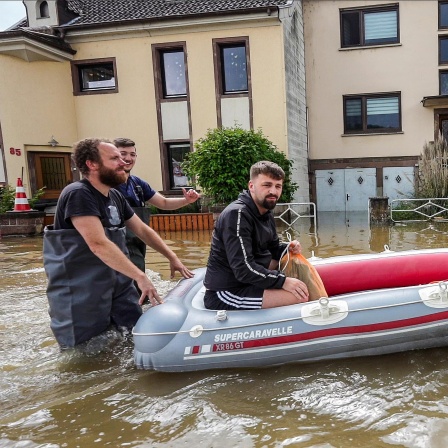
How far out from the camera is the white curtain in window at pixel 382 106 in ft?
50.8

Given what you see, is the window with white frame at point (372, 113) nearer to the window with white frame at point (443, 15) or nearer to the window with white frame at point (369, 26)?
the window with white frame at point (369, 26)

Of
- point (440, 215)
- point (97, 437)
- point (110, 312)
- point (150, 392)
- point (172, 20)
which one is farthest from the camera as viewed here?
A: point (172, 20)

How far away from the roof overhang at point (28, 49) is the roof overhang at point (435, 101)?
36.9 feet

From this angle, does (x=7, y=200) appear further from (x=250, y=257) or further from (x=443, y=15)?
(x=443, y=15)

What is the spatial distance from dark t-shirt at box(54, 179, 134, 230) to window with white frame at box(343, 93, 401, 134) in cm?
1378

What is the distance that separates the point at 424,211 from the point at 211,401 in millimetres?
9282

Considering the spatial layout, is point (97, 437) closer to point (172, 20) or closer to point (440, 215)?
point (440, 215)

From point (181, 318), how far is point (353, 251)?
4.66m

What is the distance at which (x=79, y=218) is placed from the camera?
312 centimetres

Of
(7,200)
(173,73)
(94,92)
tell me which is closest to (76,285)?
(7,200)

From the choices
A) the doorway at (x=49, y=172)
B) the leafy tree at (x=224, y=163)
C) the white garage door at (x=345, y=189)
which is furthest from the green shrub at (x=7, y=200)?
the white garage door at (x=345, y=189)

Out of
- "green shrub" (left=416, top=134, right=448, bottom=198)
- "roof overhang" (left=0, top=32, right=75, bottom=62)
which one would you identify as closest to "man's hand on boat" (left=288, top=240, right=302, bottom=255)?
"green shrub" (left=416, top=134, right=448, bottom=198)

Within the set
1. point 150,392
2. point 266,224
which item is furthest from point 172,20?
point 150,392

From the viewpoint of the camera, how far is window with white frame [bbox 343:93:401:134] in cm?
1548
